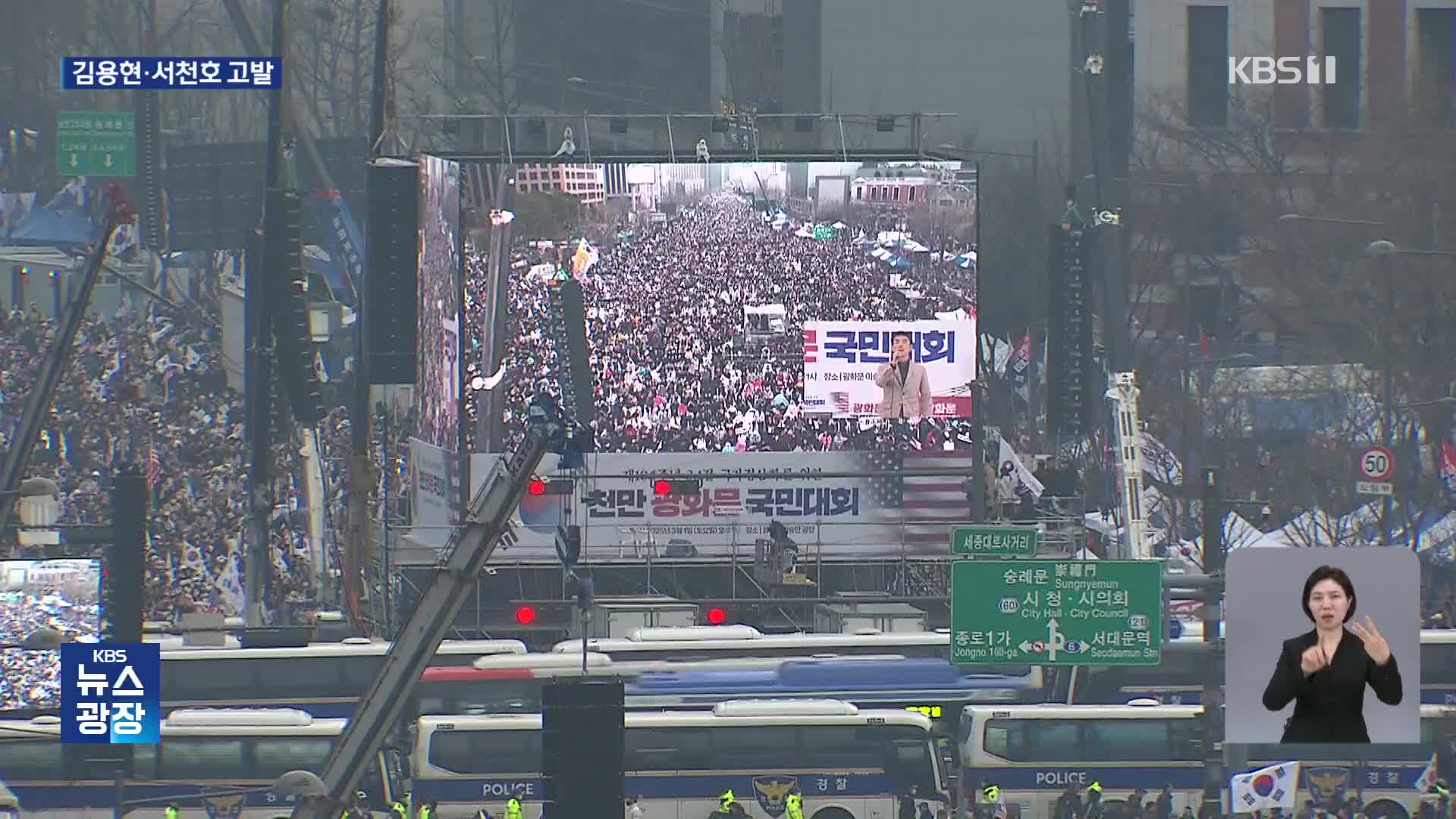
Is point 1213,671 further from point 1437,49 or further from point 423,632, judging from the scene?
point 1437,49

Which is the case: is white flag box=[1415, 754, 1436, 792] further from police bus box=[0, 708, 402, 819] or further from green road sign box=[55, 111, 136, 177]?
green road sign box=[55, 111, 136, 177]

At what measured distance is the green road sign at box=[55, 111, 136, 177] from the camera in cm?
6166

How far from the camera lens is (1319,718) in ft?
86.8

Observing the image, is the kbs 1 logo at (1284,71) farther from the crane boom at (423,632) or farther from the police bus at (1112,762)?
the crane boom at (423,632)

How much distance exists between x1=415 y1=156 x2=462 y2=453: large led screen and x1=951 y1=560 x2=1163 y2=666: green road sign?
53.2ft

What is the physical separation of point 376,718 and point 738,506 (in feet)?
75.3

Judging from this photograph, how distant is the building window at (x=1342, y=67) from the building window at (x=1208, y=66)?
2.91m

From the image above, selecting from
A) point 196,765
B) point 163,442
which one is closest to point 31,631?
point 196,765

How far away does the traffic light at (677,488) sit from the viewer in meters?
48.6

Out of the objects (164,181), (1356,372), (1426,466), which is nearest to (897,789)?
(1426,466)

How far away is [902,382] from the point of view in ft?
159
